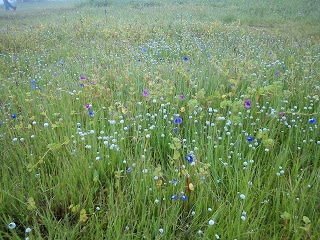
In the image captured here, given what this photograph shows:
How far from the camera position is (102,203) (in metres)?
2.25

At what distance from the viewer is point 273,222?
79.5 inches

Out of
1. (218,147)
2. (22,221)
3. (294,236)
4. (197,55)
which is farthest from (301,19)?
(22,221)

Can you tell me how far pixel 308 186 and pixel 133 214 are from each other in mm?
1356

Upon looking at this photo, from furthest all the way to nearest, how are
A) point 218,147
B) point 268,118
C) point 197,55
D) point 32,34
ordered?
point 32,34
point 197,55
point 268,118
point 218,147

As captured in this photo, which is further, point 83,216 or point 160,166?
point 160,166

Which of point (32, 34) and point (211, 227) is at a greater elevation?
point (32, 34)

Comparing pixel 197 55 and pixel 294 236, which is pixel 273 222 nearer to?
pixel 294 236

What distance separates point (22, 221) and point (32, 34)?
25.4 ft

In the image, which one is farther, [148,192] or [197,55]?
[197,55]

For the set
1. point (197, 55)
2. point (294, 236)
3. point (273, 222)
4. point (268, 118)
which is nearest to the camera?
point (294, 236)

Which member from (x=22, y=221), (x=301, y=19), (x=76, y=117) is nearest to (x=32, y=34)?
(x=76, y=117)

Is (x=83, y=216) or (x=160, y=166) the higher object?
(x=160, y=166)

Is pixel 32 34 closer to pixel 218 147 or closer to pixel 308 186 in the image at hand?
pixel 218 147

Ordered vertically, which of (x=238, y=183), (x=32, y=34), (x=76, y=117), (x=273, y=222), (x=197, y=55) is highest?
(x=32, y=34)
